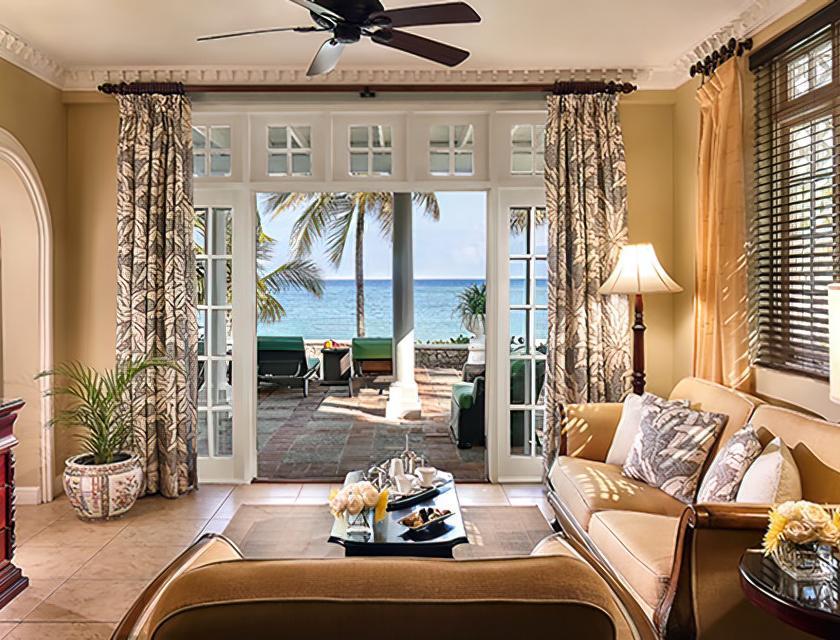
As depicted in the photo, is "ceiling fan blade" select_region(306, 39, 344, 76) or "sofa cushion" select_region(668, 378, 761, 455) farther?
"sofa cushion" select_region(668, 378, 761, 455)

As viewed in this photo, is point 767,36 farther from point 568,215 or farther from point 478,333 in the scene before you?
point 478,333

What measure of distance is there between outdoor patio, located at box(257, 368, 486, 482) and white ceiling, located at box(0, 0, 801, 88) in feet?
9.93

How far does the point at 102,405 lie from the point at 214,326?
103 centimetres

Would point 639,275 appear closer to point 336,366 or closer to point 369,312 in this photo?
point 336,366

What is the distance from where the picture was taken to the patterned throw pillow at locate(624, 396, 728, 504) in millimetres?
3258

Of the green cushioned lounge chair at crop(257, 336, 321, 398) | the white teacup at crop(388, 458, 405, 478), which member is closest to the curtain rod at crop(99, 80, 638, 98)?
the white teacup at crop(388, 458, 405, 478)

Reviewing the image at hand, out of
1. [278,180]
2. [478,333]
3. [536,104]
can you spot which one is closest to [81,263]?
[278,180]

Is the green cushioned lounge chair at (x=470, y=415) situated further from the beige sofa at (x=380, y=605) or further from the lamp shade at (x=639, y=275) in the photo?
the beige sofa at (x=380, y=605)

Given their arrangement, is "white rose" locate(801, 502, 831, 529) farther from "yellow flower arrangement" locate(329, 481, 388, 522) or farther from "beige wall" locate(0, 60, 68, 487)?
"beige wall" locate(0, 60, 68, 487)

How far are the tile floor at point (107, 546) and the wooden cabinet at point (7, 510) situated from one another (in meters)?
0.07

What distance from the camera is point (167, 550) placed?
3.88 metres

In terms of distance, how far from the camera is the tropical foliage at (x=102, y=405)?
4418mm

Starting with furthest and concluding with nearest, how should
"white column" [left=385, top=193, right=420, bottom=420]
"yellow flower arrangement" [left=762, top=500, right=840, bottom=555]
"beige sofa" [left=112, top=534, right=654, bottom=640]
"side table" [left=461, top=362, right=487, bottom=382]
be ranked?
1. "white column" [left=385, top=193, right=420, bottom=420]
2. "side table" [left=461, top=362, right=487, bottom=382]
3. "yellow flower arrangement" [left=762, top=500, right=840, bottom=555]
4. "beige sofa" [left=112, top=534, right=654, bottom=640]

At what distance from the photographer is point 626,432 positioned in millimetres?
3859
